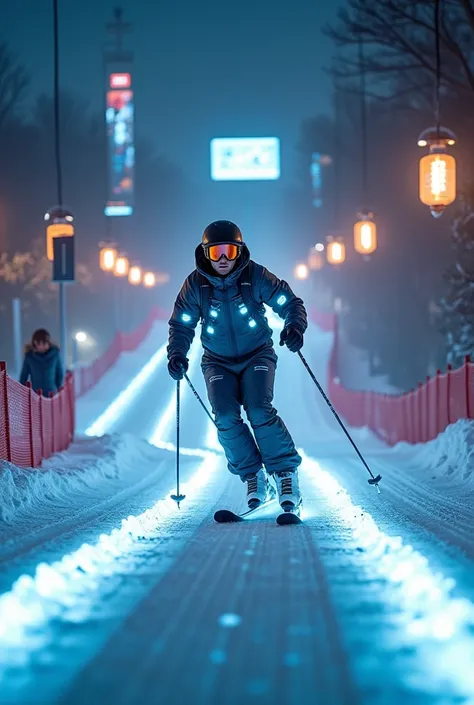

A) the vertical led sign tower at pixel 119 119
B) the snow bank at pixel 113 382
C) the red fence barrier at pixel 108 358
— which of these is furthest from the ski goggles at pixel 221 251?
the vertical led sign tower at pixel 119 119

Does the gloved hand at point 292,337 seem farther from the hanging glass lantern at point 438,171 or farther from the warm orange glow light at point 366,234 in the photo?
the warm orange glow light at point 366,234

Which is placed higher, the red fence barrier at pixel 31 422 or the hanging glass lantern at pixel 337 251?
the hanging glass lantern at pixel 337 251

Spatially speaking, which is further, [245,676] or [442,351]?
[442,351]

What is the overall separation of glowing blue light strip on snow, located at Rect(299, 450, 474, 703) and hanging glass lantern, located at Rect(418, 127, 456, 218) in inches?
479

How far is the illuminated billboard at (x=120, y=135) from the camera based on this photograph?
166 ft

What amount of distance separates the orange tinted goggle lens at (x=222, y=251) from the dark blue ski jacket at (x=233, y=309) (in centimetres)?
10

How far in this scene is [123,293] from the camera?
74.3 meters

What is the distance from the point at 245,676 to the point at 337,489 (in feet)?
22.2

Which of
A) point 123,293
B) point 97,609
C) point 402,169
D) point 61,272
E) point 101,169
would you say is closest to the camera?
point 97,609

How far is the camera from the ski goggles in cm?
686

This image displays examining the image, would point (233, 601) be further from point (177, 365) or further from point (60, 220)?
point (60, 220)

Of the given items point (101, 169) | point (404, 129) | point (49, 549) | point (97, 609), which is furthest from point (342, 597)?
point (101, 169)

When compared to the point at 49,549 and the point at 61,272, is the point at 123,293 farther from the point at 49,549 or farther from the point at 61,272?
the point at 49,549

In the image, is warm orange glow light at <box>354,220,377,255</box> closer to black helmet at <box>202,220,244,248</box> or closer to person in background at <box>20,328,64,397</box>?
person in background at <box>20,328,64,397</box>
